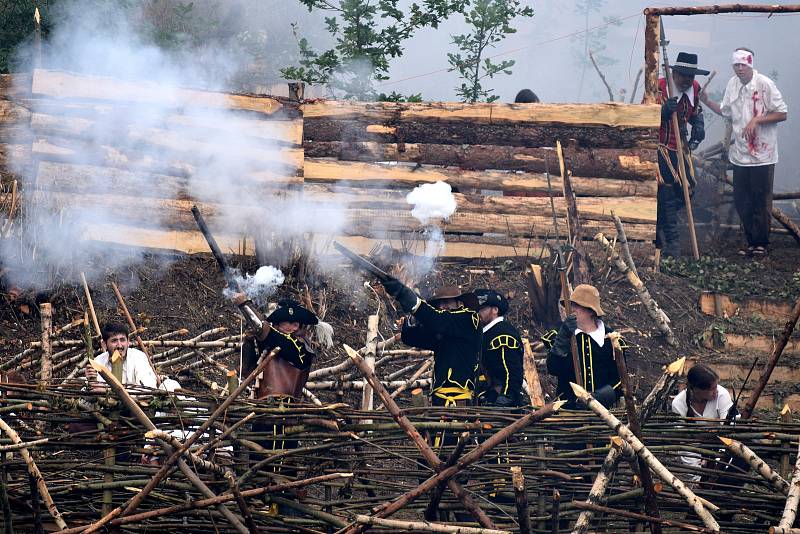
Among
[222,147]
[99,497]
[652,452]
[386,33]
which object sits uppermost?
[386,33]

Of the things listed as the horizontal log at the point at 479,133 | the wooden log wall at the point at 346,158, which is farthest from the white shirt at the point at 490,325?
the horizontal log at the point at 479,133

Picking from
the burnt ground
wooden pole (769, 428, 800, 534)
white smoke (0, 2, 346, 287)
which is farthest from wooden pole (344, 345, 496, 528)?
white smoke (0, 2, 346, 287)

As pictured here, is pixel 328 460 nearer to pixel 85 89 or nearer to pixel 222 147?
pixel 222 147

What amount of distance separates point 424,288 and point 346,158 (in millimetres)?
1568

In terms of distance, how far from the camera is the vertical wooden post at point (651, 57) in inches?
425

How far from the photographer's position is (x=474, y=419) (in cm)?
561

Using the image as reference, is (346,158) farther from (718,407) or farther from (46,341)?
(718,407)

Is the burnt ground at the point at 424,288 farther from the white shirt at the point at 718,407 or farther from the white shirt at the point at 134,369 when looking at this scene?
the white shirt at the point at 718,407

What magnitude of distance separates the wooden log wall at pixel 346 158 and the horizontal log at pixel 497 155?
10mm

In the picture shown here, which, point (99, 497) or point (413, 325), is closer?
point (99, 497)

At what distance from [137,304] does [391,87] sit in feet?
55.1

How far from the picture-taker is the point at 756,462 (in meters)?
5.14

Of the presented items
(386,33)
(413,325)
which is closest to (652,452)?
(413,325)

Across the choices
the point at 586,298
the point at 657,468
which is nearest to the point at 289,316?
the point at 586,298
